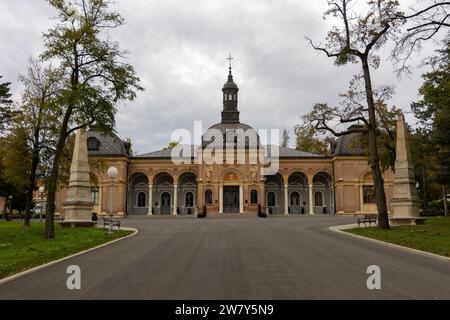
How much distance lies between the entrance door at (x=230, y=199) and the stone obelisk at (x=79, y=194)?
25.9m

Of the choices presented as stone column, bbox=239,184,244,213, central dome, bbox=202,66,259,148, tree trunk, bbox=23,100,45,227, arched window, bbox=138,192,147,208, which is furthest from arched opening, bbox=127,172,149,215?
tree trunk, bbox=23,100,45,227

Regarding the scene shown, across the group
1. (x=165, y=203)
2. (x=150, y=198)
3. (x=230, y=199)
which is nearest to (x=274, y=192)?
(x=230, y=199)

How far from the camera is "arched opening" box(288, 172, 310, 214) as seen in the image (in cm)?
5622

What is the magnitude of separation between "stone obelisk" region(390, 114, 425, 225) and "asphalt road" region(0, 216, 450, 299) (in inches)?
501

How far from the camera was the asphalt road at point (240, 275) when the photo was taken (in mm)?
7777

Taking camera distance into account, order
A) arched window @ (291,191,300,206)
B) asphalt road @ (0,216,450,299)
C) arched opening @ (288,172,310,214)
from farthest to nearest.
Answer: arched window @ (291,191,300,206) → arched opening @ (288,172,310,214) → asphalt road @ (0,216,450,299)

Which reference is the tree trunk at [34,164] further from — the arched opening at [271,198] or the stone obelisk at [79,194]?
the arched opening at [271,198]

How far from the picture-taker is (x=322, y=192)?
188 ft

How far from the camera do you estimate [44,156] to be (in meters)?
29.9

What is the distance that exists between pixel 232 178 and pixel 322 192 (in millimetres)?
11920

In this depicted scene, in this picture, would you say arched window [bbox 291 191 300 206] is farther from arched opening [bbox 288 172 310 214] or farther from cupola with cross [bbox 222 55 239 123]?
cupola with cross [bbox 222 55 239 123]

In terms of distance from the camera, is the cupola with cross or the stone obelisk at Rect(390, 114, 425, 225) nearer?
the stone obelisk at Rect(390, 114, 425, 225)

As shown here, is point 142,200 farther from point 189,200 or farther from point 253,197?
point 253,197

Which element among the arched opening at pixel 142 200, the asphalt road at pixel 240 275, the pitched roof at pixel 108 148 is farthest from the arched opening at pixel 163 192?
the asphalt road at pixel 240 275
